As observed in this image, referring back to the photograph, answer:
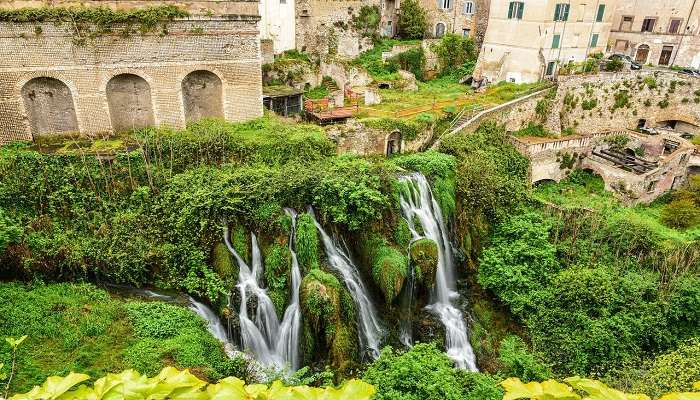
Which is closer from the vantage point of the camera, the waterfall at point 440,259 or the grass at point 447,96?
the waterfall at point 440,259

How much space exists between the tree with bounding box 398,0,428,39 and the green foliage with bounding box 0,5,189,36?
19.6 meters

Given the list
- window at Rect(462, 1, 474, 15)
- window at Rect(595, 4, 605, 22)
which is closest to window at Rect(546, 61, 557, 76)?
window at Rect(595, 4, 605, 22)

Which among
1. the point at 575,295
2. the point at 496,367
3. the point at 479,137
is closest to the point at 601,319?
the point at 575,295

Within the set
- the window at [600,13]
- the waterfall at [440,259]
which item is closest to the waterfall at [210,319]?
the waterfall at [440,259]

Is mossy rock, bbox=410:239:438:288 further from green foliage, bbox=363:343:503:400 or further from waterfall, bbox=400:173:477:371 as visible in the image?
green foliage, bbox=363:343:503:400

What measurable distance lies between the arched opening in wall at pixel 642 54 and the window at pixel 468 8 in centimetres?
1230

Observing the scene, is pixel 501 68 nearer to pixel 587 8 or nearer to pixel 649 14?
pixel 587 8

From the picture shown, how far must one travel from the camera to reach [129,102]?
1809 centimetres

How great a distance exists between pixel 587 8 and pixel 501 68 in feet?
19.2

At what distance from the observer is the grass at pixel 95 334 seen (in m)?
10.1

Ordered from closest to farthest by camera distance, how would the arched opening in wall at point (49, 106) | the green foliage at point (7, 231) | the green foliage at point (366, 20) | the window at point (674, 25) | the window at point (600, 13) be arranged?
the green foliage at point (7, 231) → the arched opening in wall at point (49, 106) → the window at point (600, 13) → the green foliage at point (366, 20) → the window at point (674, 25)

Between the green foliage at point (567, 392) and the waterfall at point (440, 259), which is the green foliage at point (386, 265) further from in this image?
the green foliage at point (567, 392)

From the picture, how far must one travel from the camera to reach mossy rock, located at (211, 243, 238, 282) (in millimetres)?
13758

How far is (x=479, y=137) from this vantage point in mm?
22156
